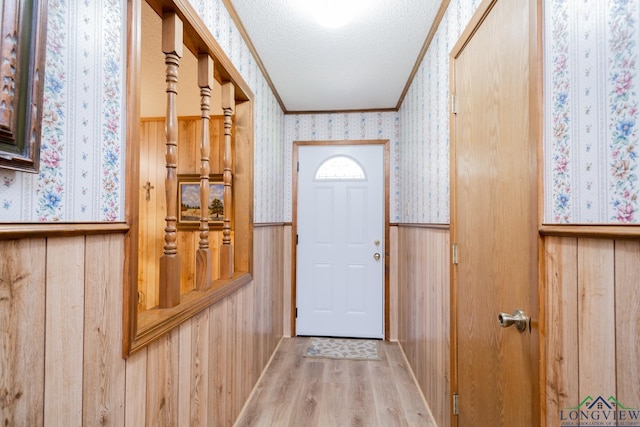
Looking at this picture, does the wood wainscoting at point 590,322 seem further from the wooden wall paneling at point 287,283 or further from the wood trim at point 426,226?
the wooden wall paneling at point 287,283

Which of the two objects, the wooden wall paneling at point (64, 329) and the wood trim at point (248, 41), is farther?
the wood trim at point (248, 41)

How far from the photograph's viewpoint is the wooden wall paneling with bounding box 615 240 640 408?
2.15ft

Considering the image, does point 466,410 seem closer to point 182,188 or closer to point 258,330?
point 258,330

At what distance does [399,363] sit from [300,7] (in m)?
2.83

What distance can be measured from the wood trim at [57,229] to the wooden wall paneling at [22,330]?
0.08ft

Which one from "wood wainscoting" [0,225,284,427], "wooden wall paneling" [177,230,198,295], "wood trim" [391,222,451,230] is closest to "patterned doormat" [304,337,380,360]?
"wood trim" [391,222,451,230]

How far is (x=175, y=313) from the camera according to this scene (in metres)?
1.19

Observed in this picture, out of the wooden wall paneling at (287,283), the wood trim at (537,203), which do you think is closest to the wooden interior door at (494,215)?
the wood trim at (537,203)

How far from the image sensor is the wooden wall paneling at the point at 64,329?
2.35ft

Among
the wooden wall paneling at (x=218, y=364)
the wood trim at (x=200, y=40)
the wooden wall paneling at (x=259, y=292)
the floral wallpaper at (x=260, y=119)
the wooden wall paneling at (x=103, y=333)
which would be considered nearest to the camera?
the wooden wall paneling at (x=103, y=333)

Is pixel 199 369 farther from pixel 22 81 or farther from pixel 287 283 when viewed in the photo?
pixel 287 283

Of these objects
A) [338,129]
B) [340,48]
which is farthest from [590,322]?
[338,129]

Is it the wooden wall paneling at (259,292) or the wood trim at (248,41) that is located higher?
the wood trim at (248,41)

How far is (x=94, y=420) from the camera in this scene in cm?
83
